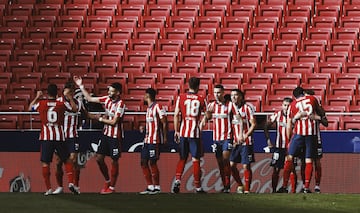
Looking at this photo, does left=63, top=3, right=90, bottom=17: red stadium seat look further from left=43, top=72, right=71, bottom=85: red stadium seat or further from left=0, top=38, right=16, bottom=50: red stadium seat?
left=43, top=72, right=71, bottom=85: red stadium seat

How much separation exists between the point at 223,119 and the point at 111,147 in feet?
6.94

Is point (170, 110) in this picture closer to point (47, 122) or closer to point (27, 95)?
point (27, 95)

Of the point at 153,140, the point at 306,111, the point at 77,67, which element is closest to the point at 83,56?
the point at 77,67

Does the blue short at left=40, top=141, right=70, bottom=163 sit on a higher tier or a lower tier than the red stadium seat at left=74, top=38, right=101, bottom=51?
lower

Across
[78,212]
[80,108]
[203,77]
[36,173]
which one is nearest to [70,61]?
[203,77]

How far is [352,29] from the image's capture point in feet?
84.2

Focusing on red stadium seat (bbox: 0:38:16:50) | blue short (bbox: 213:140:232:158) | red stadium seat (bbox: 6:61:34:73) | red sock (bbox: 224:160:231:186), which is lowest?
red sock (bbox: 224:160:231:186)

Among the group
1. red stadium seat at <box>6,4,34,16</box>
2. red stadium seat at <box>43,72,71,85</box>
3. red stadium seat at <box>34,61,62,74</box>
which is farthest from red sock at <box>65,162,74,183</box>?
red stadium seat at <box>6,4,34,16</box>

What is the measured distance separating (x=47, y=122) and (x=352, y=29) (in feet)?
34.6

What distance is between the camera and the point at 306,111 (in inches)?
706

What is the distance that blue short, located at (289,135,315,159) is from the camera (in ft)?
58.4

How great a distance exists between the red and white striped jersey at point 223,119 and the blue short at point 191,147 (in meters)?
0.98

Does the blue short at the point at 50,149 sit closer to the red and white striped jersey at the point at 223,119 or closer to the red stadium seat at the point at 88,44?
the red and white striped jersey at the point at 223,119

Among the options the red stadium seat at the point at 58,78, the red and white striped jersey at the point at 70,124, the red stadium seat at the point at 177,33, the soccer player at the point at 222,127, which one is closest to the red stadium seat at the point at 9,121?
the red and white striped jersey at the point at 70,124
